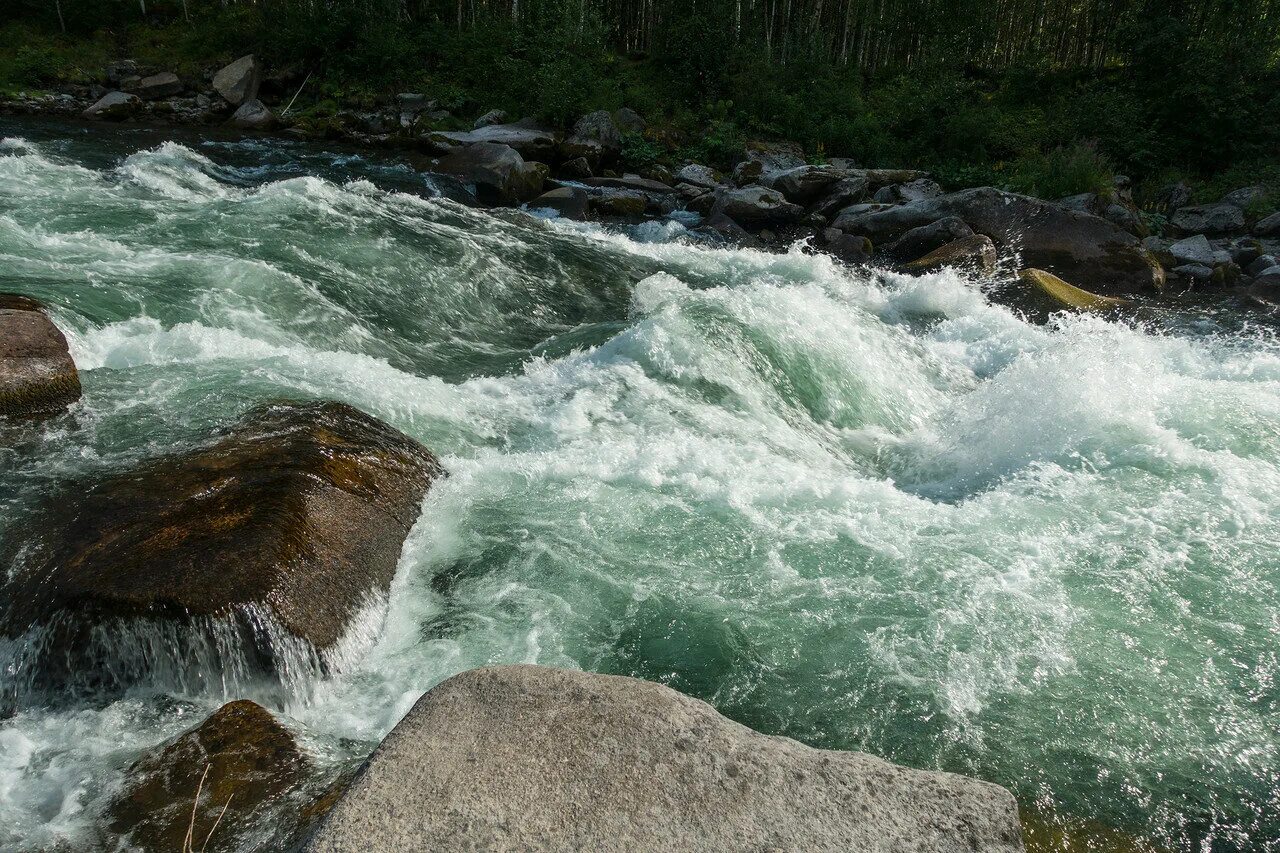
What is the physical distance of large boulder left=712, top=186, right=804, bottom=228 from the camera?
14.7 m

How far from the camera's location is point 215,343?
637 centimetres

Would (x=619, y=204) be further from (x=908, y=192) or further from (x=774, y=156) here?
(x=774, y=156)

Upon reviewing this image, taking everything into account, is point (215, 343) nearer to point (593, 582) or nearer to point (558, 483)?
point (558, 483)

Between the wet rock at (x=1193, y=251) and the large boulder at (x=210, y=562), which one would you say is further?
the wet rock at (x=1193, y=251)

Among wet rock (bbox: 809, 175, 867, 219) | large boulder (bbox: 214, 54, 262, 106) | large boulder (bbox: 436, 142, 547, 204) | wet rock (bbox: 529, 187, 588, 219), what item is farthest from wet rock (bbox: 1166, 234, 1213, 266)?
large boulder (bbox: 214, 54, 262, 106)

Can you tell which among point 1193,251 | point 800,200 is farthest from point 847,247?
point 1193,251

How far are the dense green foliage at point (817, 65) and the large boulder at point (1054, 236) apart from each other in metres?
2.86

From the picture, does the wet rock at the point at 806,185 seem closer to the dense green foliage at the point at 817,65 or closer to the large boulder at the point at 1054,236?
the large boulder at the point at 1054,236

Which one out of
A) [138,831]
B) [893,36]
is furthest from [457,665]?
[893,36]

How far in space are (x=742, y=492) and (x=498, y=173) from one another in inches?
449

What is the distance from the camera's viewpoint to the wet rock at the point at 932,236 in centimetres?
1259

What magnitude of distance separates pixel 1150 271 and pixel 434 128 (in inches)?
646

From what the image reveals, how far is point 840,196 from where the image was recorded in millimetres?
15367

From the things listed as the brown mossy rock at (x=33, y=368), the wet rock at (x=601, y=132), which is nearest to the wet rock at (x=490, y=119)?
the wet rock at (x=601, y=132)
